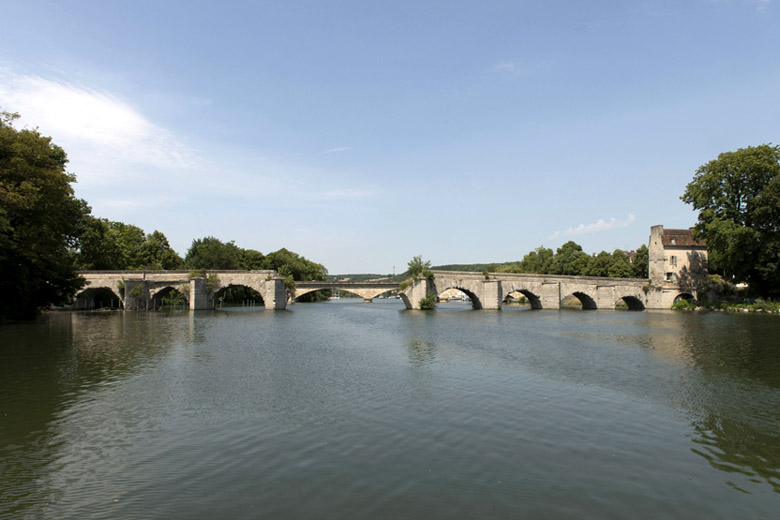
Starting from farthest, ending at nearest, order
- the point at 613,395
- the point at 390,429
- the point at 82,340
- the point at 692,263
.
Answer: the point at 692,263
the point at 82,340
the point at 613,395
the point at 390,429

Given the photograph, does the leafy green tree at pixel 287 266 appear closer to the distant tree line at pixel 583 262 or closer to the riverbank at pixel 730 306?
the distant tree line at pixel 583 262

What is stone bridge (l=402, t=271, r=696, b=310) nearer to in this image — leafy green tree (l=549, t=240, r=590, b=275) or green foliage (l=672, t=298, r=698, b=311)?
green foliage (l=672, t=298, r=698, b=311)

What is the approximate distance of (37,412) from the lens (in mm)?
10141

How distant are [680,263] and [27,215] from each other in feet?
208

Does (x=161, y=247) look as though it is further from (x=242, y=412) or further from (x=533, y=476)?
(x=533, y=476)

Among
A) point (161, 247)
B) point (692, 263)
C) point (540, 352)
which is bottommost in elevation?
point (540, 352)

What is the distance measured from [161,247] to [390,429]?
7666 cm

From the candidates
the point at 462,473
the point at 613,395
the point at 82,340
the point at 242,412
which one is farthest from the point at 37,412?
the point at 82,340

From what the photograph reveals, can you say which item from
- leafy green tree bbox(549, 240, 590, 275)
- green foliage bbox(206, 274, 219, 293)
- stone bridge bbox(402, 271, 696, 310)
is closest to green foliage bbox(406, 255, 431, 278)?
stone bridge bbox(402, 271, 696, 310)

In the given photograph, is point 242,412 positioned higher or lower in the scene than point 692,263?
lower

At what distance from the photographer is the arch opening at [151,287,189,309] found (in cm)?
5794

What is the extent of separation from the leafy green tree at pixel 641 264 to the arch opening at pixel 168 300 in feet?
216

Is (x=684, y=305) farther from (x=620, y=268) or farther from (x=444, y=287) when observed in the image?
(x=444, y=287)

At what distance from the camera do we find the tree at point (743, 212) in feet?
140
